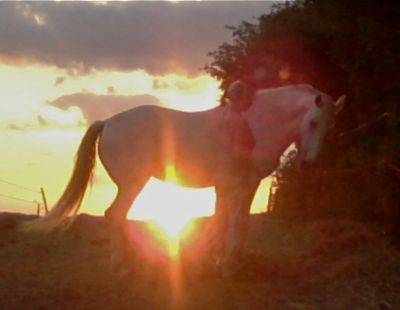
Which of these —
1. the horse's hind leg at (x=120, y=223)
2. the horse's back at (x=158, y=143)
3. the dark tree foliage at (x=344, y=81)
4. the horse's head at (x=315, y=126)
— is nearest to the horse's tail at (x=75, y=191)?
the horse's back at (x=158, y=143)

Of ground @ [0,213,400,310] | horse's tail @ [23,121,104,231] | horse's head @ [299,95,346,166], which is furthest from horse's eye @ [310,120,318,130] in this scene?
horse's tail @ [23,121,104,231]

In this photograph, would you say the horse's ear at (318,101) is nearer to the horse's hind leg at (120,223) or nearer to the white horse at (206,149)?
the white horse at (206,149)

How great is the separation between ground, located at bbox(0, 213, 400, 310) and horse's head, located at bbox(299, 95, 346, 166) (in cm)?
148

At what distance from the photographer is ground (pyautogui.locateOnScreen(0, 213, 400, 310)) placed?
28.6 ft

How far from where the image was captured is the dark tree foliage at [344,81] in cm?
1202

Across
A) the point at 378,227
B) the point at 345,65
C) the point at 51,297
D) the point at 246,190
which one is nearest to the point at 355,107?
the point at 345,65

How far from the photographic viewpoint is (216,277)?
985 cm

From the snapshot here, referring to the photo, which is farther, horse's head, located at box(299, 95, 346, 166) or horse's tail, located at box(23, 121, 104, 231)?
horse's tail, located at box(23, 121, 104, 231)

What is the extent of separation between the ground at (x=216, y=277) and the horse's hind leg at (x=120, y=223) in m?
0.19

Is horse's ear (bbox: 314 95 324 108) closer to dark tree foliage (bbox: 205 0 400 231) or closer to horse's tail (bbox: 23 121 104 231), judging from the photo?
dark tree foliage (bbox: 205 0 400 231)

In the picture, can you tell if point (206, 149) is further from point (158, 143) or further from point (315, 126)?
point (315, 126)

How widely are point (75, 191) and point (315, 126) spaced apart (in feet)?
10.4

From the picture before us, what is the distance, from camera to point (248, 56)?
51.6 ft

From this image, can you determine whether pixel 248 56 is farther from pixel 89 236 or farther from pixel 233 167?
pixel 233 167
